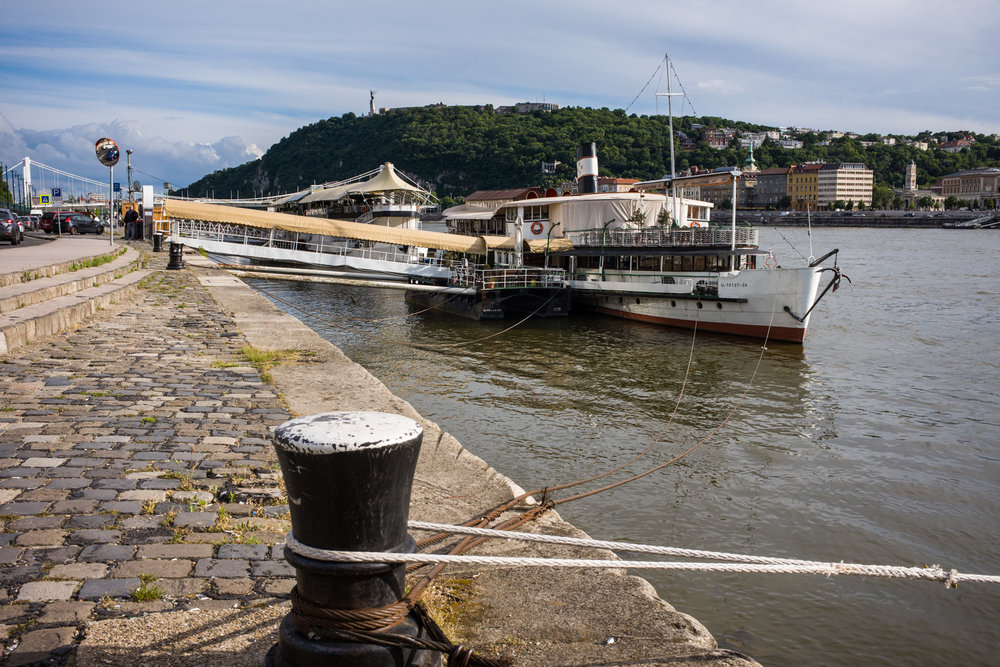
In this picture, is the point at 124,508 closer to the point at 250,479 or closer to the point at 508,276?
the point at 250,479

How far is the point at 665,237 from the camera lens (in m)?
29.0

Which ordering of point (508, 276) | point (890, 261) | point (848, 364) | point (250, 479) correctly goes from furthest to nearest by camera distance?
point (890, 261)
point (508, 276)
point (848, 364)
point (250, 479)

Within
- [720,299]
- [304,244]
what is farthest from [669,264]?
[304,244]

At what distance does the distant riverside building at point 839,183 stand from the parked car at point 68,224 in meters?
184

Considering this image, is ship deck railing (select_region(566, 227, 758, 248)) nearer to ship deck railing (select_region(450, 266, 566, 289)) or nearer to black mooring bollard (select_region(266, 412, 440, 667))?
ship deck railing (select_region(450, 266, 566, 289))

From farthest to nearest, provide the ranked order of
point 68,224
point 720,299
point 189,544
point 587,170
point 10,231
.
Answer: point 68,224
point 587,170
point 10,231
point 720,299
point 189,544

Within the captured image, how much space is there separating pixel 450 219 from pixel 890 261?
130 feet

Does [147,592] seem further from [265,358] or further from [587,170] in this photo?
[587,170]

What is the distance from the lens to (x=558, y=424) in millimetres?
13516

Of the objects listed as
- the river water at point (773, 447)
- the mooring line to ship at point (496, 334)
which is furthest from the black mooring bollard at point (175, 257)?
the mooring line to ship at point (496, 334)

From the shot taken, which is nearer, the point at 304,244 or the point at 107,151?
the point at 107,151

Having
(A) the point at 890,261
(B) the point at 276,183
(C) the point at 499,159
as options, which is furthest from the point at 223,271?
(B) the point at 276,183

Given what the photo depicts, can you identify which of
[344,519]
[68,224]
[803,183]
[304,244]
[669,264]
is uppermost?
[803,183]

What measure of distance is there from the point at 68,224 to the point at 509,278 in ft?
91.4
